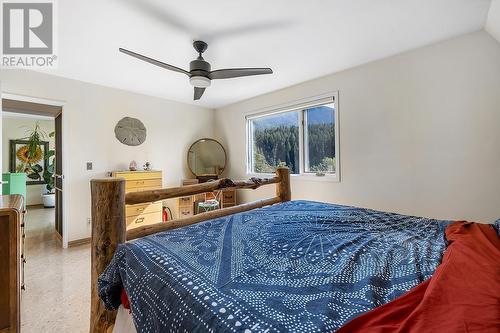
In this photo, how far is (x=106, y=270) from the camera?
44.5 inches

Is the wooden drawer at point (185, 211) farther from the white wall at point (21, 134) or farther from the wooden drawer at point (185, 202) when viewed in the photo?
the white wall at point (21, 134)

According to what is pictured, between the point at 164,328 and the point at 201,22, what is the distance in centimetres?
211

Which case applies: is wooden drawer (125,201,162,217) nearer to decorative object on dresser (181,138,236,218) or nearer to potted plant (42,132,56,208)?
decorative object on dresser (181,138,236,218)

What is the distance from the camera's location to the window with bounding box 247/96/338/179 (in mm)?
3191

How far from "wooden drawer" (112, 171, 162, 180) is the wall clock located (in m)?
0.57

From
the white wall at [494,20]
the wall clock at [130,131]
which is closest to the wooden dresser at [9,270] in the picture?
the wall clock at [130,131]

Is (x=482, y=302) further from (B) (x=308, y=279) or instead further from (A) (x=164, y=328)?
(A) (x=164, y=328)

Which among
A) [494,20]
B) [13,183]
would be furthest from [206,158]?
[494,20]

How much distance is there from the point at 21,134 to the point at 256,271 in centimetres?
772

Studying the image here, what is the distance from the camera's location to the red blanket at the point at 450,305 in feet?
1.85

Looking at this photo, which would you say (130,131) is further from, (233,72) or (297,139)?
(297,139)

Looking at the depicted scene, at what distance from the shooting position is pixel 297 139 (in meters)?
3.61

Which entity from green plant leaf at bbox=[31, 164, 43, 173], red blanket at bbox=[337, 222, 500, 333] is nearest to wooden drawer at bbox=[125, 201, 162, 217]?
red blanket at bbox=[337, 222, 500, 333]

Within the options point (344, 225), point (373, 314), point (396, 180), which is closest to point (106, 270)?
point (373, 314)
